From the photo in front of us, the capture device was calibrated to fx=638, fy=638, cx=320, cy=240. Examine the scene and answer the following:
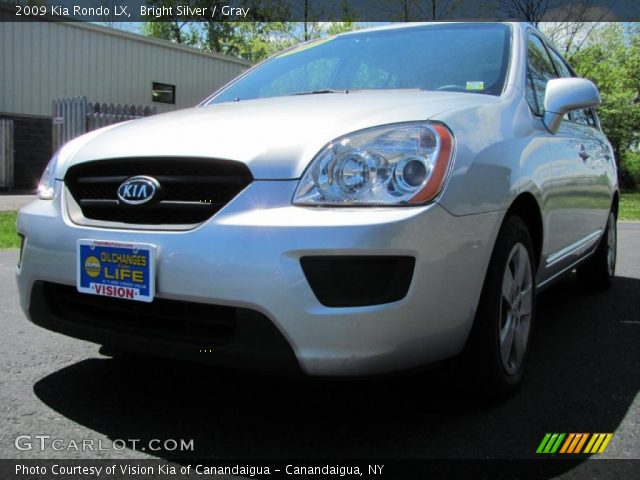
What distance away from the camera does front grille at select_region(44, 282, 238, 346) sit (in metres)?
1.95

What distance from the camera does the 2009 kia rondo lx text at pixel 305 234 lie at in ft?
5.99

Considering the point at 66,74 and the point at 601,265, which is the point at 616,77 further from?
the point at 601,265

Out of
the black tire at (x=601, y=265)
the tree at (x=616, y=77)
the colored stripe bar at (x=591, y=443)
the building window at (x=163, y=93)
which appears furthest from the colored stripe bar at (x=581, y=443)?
the tree at (x=616, y=77)

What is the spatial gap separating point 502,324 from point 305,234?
3.31 feet

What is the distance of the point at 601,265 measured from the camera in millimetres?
4609

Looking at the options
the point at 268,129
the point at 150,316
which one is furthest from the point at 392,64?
the point at 150,316

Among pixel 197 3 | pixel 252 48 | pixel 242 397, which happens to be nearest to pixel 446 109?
pixel 242 397

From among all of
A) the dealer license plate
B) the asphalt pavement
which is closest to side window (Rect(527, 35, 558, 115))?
the asphalt pavement

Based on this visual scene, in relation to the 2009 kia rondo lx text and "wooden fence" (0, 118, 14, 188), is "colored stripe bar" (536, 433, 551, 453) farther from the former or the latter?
"wooden fence" (0, 118, 14, 188)

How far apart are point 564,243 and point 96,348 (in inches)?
92.4

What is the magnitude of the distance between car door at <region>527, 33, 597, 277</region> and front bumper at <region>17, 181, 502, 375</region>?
1025 millimetres

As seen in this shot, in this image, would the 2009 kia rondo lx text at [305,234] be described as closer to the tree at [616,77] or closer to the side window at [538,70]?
the side window at [538,70]

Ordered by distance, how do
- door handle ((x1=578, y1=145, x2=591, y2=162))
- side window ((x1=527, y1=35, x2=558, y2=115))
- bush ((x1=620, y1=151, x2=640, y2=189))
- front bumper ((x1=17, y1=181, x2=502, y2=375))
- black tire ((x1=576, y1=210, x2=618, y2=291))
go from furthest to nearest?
bush ((x1=620, y1=151, x2=640, y2=189)) → black tire ((x1=576, y1=210, x2=618, y2=291)) → door handle ((x1=578, y1=145, x2=591, y2=162)) → side window ((x1=527, y1=35, x2=558, y2=115)) → front bumper ((x1=17, y1=181, x2=502, y2=375))

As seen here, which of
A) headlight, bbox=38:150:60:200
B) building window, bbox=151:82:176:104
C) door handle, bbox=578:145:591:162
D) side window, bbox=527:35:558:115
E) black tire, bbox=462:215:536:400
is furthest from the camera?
building window, bbox=151:82:176:104
